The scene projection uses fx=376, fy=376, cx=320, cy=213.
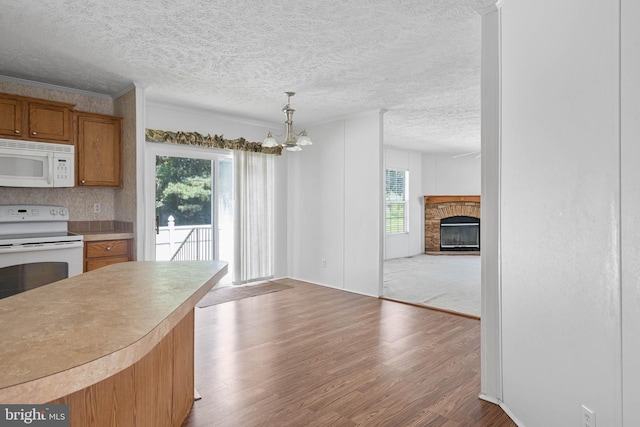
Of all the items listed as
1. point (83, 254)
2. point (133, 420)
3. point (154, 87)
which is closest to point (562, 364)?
point (133, 420)

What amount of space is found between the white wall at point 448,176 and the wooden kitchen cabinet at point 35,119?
8079 millimetres

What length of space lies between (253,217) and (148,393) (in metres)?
4.40

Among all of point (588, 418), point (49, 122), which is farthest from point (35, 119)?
point (588, 418)

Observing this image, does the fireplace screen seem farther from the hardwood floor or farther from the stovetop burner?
the stovetop burner

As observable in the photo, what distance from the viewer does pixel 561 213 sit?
1845 mm

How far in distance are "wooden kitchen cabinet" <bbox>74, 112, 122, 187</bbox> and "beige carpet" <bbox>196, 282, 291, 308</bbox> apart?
1848 millimetres

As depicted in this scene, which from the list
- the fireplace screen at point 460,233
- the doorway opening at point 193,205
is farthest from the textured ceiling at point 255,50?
the fireplace screen at point 460,233

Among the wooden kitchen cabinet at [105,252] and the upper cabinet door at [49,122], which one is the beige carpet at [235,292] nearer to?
the wooden kitchen cabinet at [105,252]

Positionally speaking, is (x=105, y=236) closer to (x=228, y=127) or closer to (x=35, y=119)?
(x=35, y=119)

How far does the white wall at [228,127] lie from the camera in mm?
5004

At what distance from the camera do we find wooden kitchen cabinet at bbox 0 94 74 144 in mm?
3619

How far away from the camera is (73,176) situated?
4039 millimetres

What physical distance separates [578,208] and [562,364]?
76 cm

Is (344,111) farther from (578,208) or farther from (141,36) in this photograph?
(578,208)
